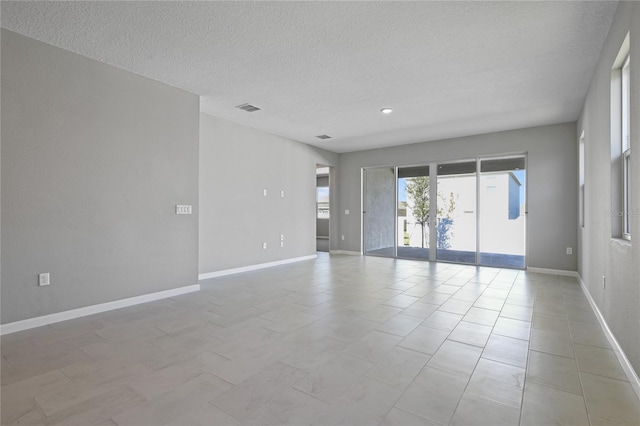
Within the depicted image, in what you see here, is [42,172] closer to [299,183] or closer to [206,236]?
[206,236]

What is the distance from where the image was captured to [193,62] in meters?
3.40

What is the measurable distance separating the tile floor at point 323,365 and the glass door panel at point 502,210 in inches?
94.3

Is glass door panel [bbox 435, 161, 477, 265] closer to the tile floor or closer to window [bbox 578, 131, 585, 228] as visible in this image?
window [bbox 578, 131, 585, 228]

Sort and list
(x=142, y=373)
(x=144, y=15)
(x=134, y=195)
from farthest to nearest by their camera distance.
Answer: (x=134, y=195)
(x=144, y=15)
(x=142, y=373)

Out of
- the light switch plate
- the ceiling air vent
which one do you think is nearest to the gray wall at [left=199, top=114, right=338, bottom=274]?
the ceiling air vent

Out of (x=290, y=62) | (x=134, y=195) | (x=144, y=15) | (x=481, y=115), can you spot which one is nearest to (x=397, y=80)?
(x=290, y=62)

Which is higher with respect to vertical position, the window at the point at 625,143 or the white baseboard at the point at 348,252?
the window at the point at 625,143

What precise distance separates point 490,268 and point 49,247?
657 cm

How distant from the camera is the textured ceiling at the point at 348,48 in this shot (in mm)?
2529

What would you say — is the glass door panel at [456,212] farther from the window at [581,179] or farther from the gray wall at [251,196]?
the gray wall at [251,196]

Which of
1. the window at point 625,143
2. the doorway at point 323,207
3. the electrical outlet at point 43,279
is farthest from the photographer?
the doorway at point 323,207

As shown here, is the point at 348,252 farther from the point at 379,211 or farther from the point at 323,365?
the point at 323,365

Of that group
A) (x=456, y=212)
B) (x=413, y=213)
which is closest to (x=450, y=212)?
(x=456, y=212)

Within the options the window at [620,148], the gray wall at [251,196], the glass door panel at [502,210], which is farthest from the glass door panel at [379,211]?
the window at [620,148]
